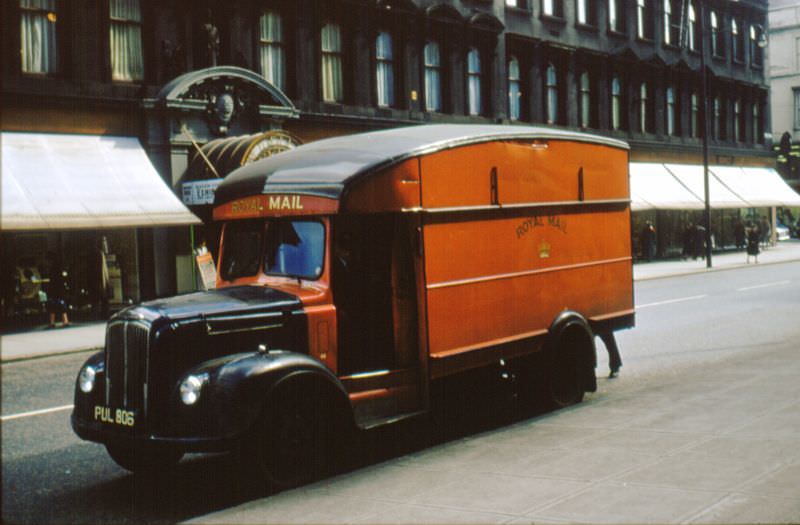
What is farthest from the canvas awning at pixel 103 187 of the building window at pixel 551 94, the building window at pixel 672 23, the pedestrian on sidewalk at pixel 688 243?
the building window at pixel 672 23

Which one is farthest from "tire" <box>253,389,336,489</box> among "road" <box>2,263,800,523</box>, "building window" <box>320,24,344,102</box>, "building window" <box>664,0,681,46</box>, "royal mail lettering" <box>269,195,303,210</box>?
"building window" <box>664,0,681,46</box>

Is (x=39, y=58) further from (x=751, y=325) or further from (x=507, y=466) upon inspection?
(x=507, y=466)

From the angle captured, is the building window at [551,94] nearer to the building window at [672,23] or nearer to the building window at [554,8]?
the building window at [554,8]

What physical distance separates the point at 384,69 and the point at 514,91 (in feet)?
25.4

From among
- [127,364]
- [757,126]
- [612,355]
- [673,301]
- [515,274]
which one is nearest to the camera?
[127,364]

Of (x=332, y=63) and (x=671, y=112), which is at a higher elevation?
(x=671, y=112)

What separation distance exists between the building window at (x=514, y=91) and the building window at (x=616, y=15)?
8.36 metres

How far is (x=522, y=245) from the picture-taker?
31.7 ft

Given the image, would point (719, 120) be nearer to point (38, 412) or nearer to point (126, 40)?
point (126, 40)

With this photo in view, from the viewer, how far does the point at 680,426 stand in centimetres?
864

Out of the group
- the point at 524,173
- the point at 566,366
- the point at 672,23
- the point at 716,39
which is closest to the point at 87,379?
the point at 524,173

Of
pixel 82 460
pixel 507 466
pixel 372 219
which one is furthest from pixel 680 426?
pixel 82 460

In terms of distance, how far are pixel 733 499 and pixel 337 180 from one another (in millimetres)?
3823

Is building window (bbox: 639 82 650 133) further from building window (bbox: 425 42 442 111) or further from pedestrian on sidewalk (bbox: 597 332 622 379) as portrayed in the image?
pedestrian on sidewalk (bbox: 597 332 622 379)
